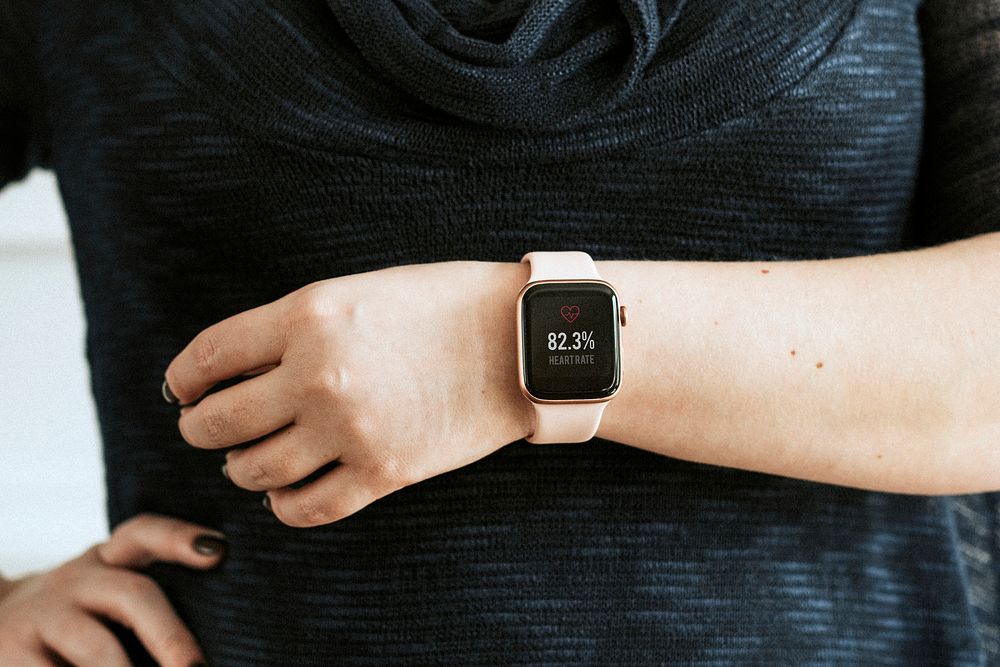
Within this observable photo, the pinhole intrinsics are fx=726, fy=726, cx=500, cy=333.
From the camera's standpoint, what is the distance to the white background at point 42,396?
1.44 meters

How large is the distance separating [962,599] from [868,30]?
2.02ft

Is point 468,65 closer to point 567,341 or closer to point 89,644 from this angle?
point 567,341

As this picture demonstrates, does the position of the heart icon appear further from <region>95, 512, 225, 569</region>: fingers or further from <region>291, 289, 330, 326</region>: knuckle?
<region>95, 512, 225, 569</region>: fingers

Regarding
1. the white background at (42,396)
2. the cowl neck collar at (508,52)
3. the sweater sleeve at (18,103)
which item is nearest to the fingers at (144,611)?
the sweater sleeve at (18,103)

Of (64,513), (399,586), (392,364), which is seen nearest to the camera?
(392,364)

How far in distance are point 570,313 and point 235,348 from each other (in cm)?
27

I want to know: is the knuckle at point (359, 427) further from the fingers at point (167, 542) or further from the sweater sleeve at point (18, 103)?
the sweater sleeve at point (18, 103)

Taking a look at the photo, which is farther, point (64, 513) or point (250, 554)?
point (64, 513)

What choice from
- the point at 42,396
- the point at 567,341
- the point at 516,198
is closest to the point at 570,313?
the point at 567,341

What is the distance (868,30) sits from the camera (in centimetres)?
71

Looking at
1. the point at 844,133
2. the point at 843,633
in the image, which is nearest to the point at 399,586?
the point at 843,633

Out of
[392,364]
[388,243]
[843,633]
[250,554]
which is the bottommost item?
[843,633]

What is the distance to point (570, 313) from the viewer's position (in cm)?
57

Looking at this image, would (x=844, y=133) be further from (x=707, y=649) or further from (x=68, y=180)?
(x=68, y=180)
